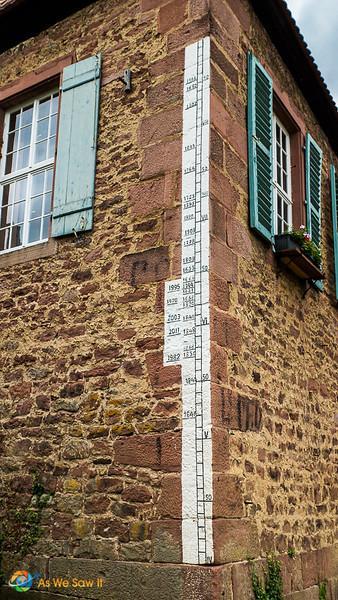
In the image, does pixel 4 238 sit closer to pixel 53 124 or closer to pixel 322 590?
pixel 53 124

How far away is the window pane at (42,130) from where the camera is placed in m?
7.36

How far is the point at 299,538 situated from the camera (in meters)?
6.39

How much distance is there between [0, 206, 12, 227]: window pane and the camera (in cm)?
736

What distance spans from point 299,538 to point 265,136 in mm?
3870

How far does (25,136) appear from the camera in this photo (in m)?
7.54

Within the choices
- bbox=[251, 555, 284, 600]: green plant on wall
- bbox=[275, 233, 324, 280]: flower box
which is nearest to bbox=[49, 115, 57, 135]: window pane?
bbox=[275, 233, 324, 280]: flower box

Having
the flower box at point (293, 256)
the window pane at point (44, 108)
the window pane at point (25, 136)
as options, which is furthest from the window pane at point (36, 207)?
the flower box at point (293, 256)

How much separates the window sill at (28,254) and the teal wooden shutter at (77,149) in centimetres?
15

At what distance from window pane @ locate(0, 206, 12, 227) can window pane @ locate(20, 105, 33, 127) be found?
971 mm

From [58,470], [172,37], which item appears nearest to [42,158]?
[172,37]

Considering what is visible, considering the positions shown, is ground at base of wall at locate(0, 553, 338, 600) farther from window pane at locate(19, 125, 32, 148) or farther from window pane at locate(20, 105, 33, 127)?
window pane at locate(20, 105, 33, 127)

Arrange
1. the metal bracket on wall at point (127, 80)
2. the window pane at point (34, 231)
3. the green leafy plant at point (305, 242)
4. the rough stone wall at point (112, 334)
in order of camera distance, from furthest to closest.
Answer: the window pane at point (34, 231) < the green leafy plant at point (305, 242) < the metal bracket on wall at point (127, 80) < the rough stone wall at point (112, 334)

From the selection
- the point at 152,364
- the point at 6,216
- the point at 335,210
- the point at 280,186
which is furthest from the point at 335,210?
the point at 152,364

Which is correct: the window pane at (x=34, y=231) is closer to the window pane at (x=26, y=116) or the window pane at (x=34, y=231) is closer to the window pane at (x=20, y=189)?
the window pane at (x=20, y=189)
